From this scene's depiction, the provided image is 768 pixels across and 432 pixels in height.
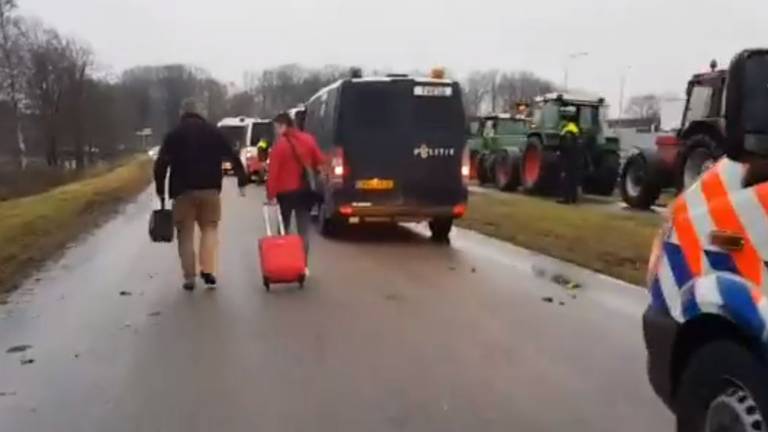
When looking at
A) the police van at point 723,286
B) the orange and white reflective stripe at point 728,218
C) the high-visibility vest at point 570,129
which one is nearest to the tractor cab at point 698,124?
the high-visibility vest at point 570,129

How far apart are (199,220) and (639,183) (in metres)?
13.9

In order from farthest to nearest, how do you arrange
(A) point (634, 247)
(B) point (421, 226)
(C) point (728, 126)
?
(B) point (421, 226)
(A) point (634, 247)
(C) point (728, 126)

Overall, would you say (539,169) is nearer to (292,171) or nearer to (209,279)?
(292,171)

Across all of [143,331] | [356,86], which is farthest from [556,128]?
[143,331]

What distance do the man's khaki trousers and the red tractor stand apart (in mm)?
8474

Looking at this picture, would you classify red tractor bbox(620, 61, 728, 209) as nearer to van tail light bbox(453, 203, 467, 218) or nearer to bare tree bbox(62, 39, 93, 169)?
van tail light bbox(453, 203, 467, 218)

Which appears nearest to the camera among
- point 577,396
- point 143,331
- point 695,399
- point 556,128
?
point 695,399

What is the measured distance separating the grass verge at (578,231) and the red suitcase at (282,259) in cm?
362

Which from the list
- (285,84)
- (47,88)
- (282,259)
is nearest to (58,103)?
(47,88)

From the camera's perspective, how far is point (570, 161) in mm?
23453

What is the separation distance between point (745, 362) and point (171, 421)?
3.21 meters

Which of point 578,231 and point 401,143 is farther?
point 578,231

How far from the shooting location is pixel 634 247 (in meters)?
13.6

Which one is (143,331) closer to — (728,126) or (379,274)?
(379,274)
